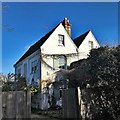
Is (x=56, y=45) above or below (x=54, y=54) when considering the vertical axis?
above

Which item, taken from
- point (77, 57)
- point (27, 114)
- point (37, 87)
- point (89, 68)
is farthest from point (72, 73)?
point (27, 114)

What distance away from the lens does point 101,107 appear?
31.8ft

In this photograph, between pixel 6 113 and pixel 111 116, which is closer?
pixel 6 113

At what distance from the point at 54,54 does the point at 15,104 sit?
12.9m

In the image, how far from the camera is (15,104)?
873cm

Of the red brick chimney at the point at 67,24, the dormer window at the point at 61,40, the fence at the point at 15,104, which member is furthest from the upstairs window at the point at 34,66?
the fence at the point at 15,104

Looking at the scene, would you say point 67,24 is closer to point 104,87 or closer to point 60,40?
point 60,40

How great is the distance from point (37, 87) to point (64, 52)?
4114 mm

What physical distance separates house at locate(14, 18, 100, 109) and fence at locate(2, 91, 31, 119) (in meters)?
10.7

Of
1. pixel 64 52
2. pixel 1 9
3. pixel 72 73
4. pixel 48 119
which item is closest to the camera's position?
pixel 1 9

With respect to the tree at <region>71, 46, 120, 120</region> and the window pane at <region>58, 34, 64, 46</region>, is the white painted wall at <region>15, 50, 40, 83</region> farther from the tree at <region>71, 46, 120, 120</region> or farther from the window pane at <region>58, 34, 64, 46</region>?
the tree at <region>71, 46, 120, 120</region>

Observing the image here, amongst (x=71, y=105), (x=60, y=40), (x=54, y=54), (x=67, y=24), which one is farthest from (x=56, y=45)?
(x=71, y=105)

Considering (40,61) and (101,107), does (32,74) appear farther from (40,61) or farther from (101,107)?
(101,107)

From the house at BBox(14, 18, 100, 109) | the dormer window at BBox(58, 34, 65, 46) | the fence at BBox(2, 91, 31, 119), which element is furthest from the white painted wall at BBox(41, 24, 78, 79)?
the fence at BBox(2, 91, 31, 119)
